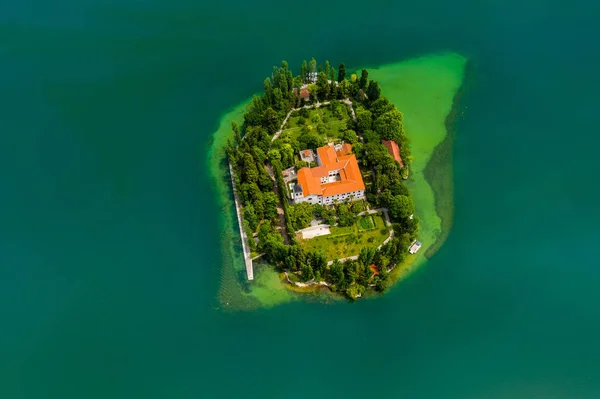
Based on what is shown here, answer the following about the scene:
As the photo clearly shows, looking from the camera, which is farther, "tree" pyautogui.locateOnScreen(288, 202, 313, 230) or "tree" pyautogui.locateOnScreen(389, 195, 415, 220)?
"tree" pyautogui.locateOnScreen(288, 202, 313, 230)

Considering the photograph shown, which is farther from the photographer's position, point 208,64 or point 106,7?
point 106,7

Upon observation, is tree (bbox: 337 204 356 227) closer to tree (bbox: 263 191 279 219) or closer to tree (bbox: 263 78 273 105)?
tree (bbox: 263 191 279 219)

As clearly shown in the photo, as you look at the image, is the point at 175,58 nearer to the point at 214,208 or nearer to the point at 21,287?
the point at 214,208

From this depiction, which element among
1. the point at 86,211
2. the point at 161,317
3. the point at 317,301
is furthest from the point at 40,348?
the point at 317,301

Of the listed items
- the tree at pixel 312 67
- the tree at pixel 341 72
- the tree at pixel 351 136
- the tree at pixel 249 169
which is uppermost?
the tree at pixel 312 67

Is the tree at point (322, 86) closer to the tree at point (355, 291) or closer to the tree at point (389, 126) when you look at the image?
the tree at point (389, 126)

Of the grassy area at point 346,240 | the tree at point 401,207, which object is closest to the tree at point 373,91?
the tree at point 401,207

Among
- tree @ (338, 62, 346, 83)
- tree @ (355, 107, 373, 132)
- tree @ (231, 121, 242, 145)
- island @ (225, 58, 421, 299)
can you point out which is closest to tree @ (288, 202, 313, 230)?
island @ (225, 58, 421, 299)
